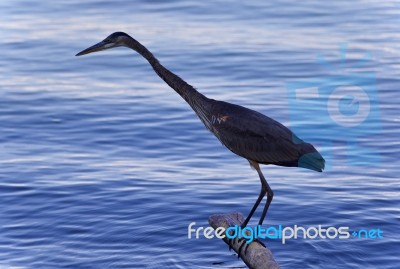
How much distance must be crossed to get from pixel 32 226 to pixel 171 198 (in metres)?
1.86

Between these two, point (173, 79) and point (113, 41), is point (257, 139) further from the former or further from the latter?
point (113, 41)

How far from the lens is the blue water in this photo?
11.2m

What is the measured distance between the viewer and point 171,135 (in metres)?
14.9

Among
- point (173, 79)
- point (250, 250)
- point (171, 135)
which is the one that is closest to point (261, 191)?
point (250, 250)

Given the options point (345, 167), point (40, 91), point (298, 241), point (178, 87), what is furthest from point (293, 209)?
point (40, 91)

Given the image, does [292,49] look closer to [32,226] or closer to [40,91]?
[40,91]

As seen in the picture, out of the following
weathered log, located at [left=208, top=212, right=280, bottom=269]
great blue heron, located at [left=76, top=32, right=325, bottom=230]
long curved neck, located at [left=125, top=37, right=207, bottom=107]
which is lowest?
weathered log, located at [left=208, top=212, right=280, bottom=269]

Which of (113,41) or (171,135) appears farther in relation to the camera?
(171,135)

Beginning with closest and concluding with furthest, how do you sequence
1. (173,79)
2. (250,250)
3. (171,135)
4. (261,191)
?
(250,250) → (261,191) → (173,79) → (171,135)

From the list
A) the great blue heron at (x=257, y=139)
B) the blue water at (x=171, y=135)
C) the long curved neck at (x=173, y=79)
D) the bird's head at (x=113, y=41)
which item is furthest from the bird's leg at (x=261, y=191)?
the bird's head at (x=113, y=41)

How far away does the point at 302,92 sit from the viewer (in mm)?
17000

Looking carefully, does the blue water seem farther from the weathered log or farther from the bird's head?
the bird's head

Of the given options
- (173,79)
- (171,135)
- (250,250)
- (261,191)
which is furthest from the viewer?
(171,135)

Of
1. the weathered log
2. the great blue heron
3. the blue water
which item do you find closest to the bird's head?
the great blue heron
